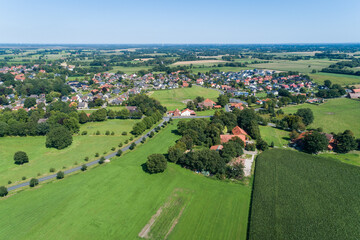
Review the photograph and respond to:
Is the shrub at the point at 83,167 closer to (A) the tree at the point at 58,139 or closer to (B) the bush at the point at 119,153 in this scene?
(B) the bush at the point at 119,153

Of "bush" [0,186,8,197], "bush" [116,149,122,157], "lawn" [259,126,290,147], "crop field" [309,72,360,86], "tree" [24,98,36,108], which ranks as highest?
"crop field" [309,72,360,86]

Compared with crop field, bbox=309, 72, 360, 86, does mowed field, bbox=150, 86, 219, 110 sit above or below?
below

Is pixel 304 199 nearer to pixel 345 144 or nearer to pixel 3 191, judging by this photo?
pixel 345 144

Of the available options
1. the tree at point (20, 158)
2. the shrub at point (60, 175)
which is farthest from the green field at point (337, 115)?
the tree at point (20, 158)

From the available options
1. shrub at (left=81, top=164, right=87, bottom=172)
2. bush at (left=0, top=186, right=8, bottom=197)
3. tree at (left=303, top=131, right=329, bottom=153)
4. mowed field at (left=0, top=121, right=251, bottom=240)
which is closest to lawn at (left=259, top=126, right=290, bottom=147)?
tree at (left=303, top=131, right=329, bottom=153)

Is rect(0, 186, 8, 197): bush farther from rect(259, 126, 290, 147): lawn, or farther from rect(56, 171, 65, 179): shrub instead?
rect(259, 126, 290, 147): lawn

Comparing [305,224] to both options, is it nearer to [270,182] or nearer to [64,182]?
[270,182]

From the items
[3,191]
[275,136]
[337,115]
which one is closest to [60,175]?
[3,191]
